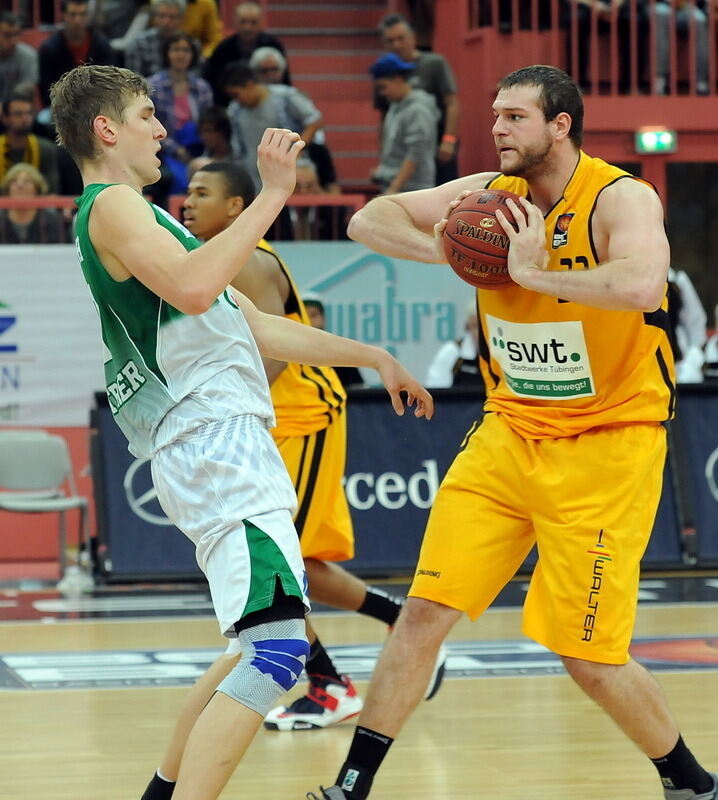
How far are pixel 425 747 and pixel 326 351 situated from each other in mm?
2025

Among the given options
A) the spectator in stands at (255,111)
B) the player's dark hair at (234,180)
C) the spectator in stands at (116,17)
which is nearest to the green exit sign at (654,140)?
the spectator in stands at (255,111)

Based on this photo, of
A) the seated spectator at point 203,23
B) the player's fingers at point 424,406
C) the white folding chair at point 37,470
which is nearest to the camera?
the player's fingers at point 424,406

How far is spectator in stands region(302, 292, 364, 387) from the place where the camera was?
1037 cm

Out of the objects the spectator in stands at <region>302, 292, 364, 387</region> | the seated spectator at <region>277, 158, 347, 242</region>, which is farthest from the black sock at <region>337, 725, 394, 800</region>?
the seated spectator at <region>277, 158, 347, 242</region>

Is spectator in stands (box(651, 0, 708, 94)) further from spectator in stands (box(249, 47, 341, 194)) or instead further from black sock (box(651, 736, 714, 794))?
black sock (box(651, 736, 714, 794))

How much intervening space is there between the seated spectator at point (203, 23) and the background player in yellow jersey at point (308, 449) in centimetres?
882

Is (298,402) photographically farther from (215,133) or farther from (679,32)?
(679,32)

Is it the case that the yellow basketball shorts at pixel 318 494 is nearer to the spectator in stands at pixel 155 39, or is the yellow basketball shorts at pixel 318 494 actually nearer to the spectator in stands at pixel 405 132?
the spectator in stands at pixel 405 132

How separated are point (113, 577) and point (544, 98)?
5.81 metres

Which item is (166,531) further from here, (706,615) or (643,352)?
(643,352)

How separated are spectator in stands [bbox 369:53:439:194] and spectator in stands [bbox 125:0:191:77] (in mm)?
1815

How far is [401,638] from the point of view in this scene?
443 cm

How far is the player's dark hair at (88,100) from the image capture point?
12.2 feet

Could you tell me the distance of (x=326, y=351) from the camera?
13.1 feet
